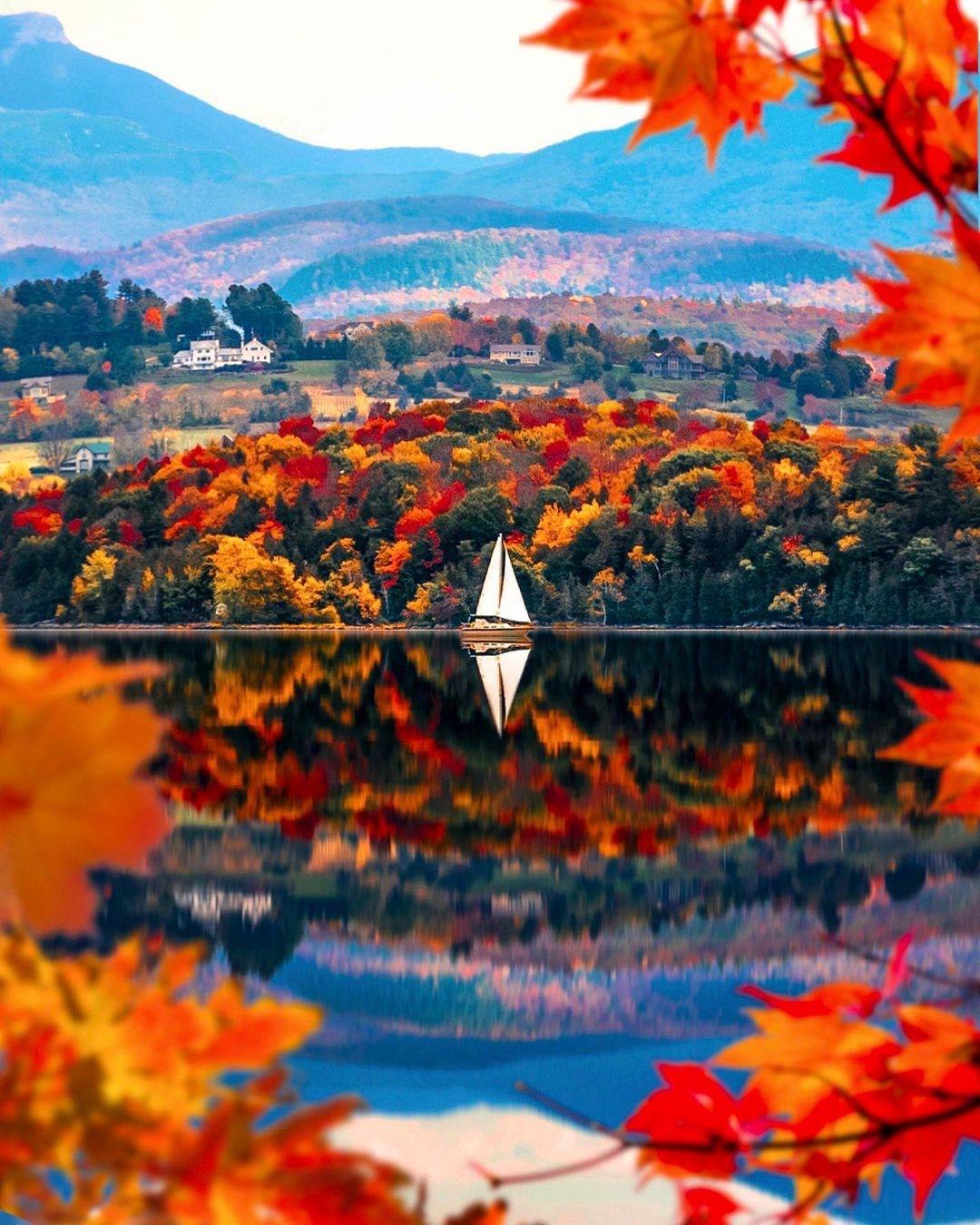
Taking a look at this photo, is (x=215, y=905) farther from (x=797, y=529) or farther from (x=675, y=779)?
(x=797, y=529)

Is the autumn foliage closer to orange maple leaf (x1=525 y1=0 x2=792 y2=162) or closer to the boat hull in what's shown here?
orange maple leaf (x1=525 y1=0 x2=792 y2=162)

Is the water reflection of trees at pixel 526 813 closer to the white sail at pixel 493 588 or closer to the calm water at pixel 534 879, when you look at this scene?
the calm water at pixel 534 879

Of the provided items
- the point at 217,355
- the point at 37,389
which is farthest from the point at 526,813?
the point at 217,355

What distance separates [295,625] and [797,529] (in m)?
20.3

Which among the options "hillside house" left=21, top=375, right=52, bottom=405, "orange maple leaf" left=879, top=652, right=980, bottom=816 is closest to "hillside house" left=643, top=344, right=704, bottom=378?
"hillside house" left=21, top=375, right=52, bottom=405

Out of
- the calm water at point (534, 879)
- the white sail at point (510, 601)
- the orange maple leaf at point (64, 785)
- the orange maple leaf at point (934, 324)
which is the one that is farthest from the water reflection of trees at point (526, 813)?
the white sail at point (510, 601)

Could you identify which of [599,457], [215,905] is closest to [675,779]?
[215,905]

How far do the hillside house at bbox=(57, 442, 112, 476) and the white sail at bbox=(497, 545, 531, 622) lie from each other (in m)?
55.3

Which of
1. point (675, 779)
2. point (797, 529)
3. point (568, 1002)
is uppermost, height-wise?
point (568, 1002)

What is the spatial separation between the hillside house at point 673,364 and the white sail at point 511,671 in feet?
246

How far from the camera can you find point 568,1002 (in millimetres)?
11852

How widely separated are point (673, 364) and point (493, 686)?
93414mm

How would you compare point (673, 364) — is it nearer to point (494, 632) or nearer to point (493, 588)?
point (493, 588)

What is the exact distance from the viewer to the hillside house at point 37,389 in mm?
128875
